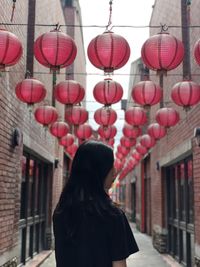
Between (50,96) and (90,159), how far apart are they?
10.3 metres

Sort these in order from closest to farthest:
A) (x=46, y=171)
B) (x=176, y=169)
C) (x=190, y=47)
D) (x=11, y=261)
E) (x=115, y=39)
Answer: (x=115, y=39) < (x=11, y=261) < (x=190, y=47) < (x=176, y=169) < (x=46, y=171)

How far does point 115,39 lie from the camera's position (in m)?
6.09

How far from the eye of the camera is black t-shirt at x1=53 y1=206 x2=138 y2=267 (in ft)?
6.66

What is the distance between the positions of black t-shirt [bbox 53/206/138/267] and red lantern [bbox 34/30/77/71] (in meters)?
4.19

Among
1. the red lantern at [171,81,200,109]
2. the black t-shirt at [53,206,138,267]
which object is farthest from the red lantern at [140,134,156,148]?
the black t-shirt at [53,206,138,267]

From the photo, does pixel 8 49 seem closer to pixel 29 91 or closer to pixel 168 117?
pixel 29 91

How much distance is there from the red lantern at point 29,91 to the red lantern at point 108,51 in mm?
1679

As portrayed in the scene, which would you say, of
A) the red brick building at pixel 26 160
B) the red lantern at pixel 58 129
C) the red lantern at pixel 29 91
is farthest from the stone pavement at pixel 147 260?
the red lantern at pixel 29 91

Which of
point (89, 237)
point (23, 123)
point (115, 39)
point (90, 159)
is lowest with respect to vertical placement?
point (89, 237)

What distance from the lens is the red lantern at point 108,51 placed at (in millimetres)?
6027

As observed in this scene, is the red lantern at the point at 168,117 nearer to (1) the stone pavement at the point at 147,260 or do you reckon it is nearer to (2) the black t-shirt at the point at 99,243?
(1) the stone pavement at the point at 147,260

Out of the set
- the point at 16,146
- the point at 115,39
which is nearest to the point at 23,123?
the point at 16,146

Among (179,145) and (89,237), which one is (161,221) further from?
(89,237)

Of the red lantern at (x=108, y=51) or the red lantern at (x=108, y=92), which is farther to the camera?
the red lantern at (x=108, y=92)
